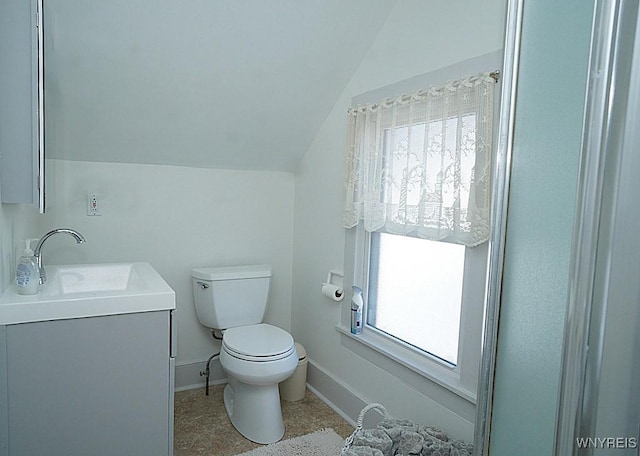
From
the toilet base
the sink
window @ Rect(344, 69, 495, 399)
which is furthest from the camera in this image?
the toilet base

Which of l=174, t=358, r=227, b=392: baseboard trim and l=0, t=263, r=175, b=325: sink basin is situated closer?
l=0, t=263, r=175, b=325: sink basin

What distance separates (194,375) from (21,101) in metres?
1.98

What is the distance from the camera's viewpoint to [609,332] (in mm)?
730

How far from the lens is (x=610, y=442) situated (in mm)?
736

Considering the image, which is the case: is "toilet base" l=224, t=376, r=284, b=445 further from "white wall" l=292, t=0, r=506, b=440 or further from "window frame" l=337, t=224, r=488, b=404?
"window frame" l=337, t=224, r=488, b=404

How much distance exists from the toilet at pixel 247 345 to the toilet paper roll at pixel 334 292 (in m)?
0.33

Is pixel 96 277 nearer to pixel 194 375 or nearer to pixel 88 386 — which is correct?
pixel 88 386

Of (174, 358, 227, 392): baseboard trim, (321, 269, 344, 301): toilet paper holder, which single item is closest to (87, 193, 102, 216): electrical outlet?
(174, 358, 227, 392): baseboard trim

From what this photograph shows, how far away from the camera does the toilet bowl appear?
7.33 ft

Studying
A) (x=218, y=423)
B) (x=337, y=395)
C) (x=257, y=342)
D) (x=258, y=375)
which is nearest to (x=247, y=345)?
(x=257, y=342)

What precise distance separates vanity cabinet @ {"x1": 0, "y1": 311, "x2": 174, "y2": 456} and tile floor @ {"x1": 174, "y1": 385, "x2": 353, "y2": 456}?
575mm

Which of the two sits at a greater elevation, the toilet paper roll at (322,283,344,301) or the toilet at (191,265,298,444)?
the toilet paper roll at (322,283,344,301)

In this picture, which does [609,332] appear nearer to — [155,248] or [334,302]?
[334,302]

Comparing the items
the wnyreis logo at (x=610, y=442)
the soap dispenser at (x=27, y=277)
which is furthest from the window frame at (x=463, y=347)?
the soap dispenser at (x=27, y=277)
